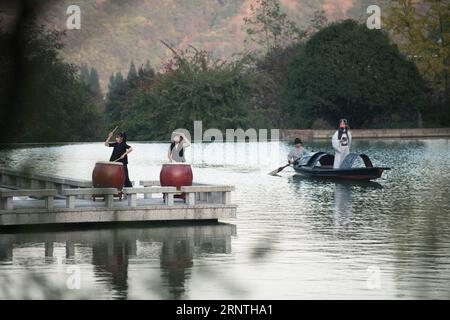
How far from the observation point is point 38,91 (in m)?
3.27

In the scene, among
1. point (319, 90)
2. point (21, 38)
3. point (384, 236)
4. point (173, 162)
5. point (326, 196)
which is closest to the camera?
point (21, 38)

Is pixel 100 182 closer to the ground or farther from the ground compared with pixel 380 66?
closer to the ground

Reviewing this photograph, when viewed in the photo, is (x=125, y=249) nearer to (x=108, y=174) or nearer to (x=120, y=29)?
(x=108, y=174)

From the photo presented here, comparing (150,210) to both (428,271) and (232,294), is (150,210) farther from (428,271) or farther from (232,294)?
(232,294)

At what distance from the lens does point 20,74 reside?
3305 mm

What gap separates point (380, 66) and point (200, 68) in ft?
52.3

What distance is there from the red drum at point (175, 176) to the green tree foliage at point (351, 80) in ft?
219

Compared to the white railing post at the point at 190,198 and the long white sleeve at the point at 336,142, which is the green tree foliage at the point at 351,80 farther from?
the white railing post at the point at 190,198

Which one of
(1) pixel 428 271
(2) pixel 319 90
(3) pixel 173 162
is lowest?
(1) pixel 428 271

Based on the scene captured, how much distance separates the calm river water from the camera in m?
4.44

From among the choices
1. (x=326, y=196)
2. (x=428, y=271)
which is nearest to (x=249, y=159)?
(x=326, y=196)

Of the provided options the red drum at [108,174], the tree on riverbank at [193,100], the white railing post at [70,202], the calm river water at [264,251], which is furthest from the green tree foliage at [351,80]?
the white railing post at [70,202]

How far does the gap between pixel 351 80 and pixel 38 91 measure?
86752mm

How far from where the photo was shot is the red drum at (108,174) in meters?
21.8
